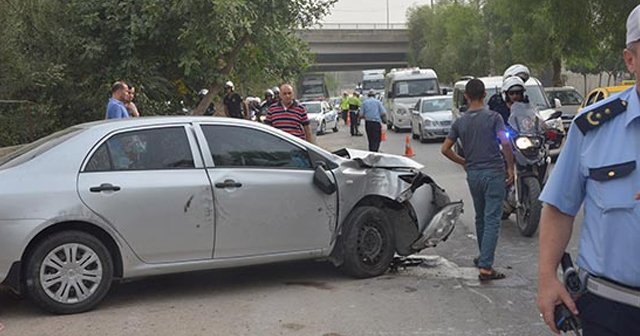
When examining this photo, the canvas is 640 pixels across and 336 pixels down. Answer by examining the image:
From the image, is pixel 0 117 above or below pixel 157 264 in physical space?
above

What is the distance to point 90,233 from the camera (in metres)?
5.74

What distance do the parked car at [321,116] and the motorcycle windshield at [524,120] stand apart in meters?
21.2

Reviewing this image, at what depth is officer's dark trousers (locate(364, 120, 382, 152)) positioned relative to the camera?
17.4 m

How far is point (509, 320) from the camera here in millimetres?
5340

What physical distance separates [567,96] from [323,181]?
18341 millimetres

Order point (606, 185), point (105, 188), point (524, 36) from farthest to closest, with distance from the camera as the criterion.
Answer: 1. point (524, 36)
2. point (105, 188)
3. point (606, 185)

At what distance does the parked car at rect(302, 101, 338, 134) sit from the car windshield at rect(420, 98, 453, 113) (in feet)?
22.5

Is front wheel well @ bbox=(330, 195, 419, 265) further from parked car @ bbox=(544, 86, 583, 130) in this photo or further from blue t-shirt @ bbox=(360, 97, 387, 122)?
parked car @ bbox=(544, 86, 583, 130)

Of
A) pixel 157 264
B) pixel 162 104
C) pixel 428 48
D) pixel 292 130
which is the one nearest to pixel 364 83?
pixel 428 48

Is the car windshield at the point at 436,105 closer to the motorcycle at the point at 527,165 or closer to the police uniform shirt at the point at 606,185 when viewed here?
the motorcycle at the point at 527,165

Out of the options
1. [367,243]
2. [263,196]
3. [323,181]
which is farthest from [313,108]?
[263,196]

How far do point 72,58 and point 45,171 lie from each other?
33.5 feet

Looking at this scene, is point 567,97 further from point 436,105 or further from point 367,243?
point 367,243

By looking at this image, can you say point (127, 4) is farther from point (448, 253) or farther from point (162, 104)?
point (448, 253)
